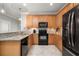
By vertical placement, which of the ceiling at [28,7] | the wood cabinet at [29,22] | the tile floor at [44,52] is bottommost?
the tile floor at [44,52]

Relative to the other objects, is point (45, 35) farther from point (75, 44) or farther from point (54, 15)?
point (75, 44)

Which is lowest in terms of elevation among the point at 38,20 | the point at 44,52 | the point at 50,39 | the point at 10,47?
the point at 44,52

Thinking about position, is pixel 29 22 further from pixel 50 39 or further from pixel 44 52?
pixel 44 52

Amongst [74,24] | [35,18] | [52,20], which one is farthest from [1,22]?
[52,20]

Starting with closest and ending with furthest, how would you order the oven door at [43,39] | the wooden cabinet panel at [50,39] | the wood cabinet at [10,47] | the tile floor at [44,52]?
the wood cabinet at [10,47] < the tile floor at [44,52] < the oven door at [43,39] < the wooden cabinet panel at [50,39]

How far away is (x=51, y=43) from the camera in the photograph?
699cm

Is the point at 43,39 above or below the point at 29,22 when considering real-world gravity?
below

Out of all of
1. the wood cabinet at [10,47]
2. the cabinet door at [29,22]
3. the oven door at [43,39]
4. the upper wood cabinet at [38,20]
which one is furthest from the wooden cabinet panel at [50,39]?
the wood cabinet at [10,47]

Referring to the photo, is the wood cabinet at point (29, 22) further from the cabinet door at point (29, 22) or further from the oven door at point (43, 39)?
the oven door at point (43, 39)

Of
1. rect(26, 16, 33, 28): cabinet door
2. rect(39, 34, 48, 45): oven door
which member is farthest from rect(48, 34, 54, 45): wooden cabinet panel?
rect(26, 16, 33, 28): cabinet door

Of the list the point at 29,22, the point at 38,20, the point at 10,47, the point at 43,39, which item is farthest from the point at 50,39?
the point at 10,47

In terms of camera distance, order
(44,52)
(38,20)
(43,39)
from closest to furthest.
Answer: (44,52)
(43,39)
(38,20)

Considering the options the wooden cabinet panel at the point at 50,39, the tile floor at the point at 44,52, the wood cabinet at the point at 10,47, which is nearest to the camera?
the wood cabinet at the point at 10,47

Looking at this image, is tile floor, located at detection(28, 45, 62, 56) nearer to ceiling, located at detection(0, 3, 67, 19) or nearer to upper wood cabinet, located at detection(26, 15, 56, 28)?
ceiling, located at detection(0, 3, 67, 19)
